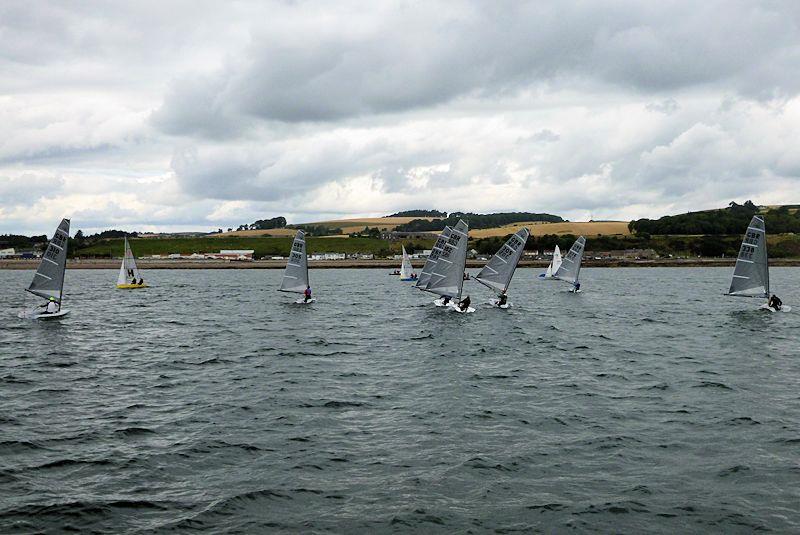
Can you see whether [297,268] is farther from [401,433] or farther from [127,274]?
[401,433]

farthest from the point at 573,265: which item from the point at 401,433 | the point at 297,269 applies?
the point at 401,433

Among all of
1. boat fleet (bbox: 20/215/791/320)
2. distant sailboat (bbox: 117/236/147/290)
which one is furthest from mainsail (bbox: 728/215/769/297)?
distant sailboat (bbox: 117/236/147/290)

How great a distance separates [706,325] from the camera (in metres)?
53.5

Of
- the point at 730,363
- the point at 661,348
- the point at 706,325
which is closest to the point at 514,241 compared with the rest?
the point at 706,325

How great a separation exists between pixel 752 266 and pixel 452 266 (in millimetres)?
27233

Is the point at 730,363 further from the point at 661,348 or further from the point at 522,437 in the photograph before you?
the point at 522,437

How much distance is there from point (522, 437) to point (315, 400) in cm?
902

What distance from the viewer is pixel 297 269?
72.6m

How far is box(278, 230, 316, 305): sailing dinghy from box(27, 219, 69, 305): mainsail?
69.1 feet

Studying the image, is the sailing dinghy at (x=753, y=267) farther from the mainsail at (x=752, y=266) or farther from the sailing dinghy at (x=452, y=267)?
the sailing dinghy at (x=452, y=267)

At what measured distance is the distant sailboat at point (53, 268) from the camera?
5500 cm

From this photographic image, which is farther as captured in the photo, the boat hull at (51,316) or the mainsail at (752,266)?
the mainsail at (752,266)

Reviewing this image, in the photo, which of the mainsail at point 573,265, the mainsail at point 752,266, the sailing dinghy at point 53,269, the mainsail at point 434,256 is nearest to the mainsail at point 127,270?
the sailing dinghy at point 53,269

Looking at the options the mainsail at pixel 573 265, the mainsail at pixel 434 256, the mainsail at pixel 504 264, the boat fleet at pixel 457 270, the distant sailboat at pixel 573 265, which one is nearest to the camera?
the boat fleet at pixel 457 270
